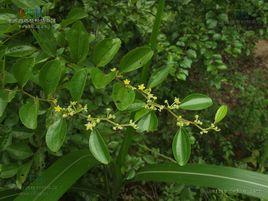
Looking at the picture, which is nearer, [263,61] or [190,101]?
[190,101]

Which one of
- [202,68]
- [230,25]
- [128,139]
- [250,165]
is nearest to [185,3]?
[230,25]

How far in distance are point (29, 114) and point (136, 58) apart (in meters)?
0.26

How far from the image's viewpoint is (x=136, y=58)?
2.70 feet

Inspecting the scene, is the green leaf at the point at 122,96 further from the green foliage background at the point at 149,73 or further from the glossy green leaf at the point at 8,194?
the glossy green leaf at the point at 8,194

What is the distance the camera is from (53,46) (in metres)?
0.85

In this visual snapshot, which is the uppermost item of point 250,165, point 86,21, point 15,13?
point 15,13

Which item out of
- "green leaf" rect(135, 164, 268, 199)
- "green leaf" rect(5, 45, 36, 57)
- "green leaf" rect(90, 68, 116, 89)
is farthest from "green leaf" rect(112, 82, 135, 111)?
"green leaf" rect(135, 164, 268, 199)

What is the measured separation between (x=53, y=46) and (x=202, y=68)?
887 mm

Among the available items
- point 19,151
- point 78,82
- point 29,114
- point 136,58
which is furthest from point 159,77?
point 19,151

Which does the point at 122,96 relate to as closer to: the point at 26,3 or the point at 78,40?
the point at 78,40

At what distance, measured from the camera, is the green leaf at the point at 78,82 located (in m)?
0.76

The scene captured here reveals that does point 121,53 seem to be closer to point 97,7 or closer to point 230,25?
point 97,7

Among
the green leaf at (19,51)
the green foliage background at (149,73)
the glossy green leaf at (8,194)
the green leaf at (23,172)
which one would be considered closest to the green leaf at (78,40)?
the green foliage background at (149,73)

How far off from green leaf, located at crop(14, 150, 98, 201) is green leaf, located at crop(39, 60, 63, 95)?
0.35 m
